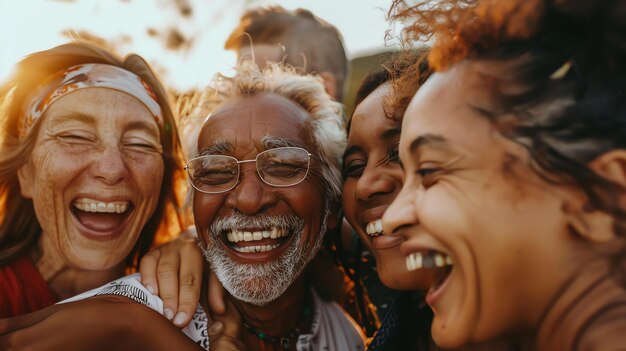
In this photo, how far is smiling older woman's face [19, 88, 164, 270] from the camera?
2902 millimetres

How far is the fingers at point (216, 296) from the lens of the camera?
2922 millimetres

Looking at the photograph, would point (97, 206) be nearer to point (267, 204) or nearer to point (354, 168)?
point (267, 204)

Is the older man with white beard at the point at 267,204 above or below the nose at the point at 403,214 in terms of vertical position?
below

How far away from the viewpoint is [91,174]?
2912 mm

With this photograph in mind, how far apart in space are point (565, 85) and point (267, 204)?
1.64m

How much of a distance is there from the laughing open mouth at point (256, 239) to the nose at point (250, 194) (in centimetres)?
12

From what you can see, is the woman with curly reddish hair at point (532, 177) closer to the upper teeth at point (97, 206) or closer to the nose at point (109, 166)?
the nose at point (109, 166)

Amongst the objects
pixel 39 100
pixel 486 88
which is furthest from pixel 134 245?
pixel 486 88

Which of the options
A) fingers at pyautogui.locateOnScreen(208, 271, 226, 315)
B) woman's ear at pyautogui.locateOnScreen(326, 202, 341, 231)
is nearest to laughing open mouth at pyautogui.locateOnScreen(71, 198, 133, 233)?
fingers at pyautogui.locateOnScreen(208, 271, 226, 315)

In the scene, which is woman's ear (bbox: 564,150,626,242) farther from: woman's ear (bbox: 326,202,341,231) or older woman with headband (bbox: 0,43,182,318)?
older woman with headband (bbox: 0,43,182,318)

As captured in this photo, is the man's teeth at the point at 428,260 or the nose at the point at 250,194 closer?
A: the man's teeth at the point at 428,260

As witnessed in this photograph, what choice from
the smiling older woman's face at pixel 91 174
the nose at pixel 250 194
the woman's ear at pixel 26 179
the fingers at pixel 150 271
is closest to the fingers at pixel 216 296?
the fingers at pixel 150 271

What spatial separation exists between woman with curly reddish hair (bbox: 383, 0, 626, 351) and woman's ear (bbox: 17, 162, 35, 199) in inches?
90.2

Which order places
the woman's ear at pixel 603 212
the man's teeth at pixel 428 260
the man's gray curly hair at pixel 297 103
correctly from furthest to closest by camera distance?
the man's gray curly hair at pixel 297 103
the man's teeth at pixel 428 260
the woman's ear at pixel 603 212
